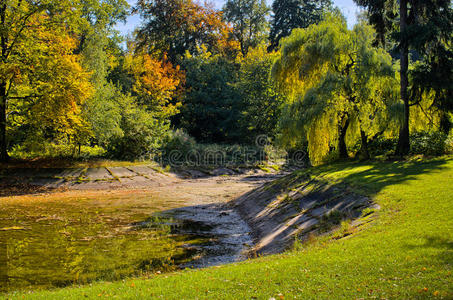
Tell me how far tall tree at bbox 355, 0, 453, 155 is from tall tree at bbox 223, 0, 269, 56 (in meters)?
43.0

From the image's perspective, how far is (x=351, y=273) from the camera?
6633 mm

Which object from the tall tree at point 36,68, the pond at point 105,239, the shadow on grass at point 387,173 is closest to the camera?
the pond at point 105,239

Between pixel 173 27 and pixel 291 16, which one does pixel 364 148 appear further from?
pixel 291 16

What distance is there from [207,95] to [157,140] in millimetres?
14455

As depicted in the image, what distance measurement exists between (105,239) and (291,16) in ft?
184

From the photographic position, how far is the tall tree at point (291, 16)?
59.5m

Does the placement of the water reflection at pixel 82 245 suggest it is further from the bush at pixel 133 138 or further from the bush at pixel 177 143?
the bush at pixel 177 143

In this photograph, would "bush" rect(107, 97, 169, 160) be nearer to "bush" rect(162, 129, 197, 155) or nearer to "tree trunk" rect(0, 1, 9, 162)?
"bush" rect(162, 129, 197, 155)

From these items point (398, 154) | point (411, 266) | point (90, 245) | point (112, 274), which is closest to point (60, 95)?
point (90, 245)

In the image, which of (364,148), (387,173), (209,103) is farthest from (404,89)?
(209,103)

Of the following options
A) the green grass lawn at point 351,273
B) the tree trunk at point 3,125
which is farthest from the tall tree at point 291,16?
the green grass lawn at point 351,273

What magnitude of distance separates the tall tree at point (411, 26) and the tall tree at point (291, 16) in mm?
37697

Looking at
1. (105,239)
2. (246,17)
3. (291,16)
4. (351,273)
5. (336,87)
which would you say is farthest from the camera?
(246,17)

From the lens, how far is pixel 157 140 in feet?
121
